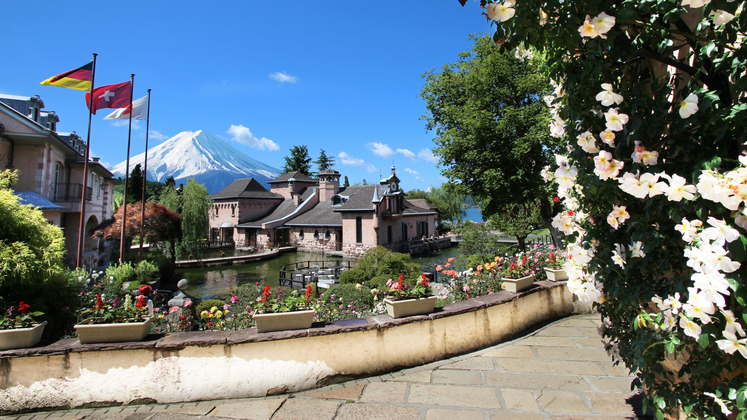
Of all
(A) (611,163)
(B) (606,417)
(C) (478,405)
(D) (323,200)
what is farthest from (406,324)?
(D) (323,200)

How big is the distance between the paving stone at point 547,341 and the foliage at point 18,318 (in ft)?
20.1

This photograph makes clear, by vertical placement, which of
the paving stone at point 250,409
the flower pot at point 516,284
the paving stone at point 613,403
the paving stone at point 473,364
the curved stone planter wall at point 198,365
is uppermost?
the flower pot at point 516,284

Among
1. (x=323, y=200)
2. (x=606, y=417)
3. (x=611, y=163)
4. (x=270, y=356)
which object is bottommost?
(x=606, y=417)

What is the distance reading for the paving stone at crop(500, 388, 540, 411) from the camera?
3385 millimetres

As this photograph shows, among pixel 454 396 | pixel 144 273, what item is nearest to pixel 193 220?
pixel 144 273

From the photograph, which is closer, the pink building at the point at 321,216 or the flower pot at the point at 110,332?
the flower pot at the point at 110,332

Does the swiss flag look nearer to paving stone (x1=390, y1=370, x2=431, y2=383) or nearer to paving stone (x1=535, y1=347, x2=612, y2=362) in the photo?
paving stone (x1=390, y1=370, x2=431, y2=383)

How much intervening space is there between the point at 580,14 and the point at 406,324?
141 inches

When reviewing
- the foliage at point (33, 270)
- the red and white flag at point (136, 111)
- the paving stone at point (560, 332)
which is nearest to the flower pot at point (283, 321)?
the foliage at point (33, 270)

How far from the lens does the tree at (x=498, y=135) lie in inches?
550

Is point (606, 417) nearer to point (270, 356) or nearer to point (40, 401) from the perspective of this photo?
point (270, 356)

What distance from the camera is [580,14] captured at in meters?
1.97

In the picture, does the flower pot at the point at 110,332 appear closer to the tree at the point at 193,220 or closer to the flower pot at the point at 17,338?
the flower pot at the point at 17,338

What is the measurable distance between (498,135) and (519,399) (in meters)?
12.6
